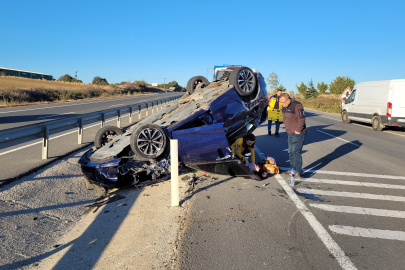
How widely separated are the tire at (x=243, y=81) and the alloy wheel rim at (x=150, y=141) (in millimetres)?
2348

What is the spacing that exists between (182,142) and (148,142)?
0.61m

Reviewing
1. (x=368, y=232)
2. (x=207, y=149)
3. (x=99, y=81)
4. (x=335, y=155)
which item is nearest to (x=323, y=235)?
(x=368, y=232)

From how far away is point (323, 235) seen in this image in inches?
146

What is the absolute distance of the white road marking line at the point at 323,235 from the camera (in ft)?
10.1

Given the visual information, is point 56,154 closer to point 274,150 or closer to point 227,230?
point 227,230

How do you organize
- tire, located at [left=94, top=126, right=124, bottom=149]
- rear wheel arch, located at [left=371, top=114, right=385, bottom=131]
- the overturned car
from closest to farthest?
1. the overturned car
2. tire, located at [left=94, top=126, right=124, bottom=149]
3. rear wheel arch, located at [left=371, top=114, right=385, bottom=131]

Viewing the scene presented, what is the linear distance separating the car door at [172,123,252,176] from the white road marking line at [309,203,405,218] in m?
1.57

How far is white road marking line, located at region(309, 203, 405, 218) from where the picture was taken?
4.46 meters

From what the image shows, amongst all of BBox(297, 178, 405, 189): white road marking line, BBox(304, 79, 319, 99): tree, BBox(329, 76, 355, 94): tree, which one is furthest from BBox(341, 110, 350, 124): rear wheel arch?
BBox(329, 76, 355, 94): tree

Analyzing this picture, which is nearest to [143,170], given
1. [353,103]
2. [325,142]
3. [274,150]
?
[274,150]

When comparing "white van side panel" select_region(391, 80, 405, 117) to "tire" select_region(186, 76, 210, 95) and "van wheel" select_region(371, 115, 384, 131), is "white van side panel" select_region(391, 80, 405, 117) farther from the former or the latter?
"tire" select_region(186, 76, 210, 95)

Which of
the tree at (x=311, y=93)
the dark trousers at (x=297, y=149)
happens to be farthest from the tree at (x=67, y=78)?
the dark trousers at (x=297, y=149)

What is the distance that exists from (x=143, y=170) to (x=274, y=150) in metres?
5.24

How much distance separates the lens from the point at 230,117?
6.55 metres
